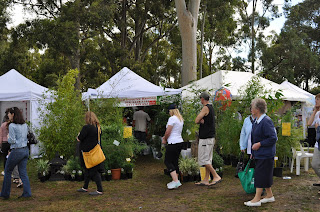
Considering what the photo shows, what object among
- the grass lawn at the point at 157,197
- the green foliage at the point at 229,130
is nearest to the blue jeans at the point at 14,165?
the grass lawn at the point at 157,197

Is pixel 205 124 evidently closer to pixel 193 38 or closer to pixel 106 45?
pixel 193 38

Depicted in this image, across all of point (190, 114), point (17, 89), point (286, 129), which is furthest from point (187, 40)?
point (286, 129)

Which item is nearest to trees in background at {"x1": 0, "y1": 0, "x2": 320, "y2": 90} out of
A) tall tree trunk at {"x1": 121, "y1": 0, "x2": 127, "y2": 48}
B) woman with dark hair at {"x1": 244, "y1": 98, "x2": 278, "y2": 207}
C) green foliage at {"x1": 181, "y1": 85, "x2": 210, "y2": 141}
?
tall tree trunk at {"x1": 121, "y1": 0, "x2": 127, "y2": 48}

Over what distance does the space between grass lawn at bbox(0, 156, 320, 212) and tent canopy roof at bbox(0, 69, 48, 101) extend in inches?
137

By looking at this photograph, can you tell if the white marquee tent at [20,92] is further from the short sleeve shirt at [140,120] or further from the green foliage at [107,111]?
the short sleeve shirt at [140,120]

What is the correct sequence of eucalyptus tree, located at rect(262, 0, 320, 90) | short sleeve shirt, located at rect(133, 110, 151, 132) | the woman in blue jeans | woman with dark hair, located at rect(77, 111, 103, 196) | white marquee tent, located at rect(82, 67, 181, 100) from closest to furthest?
the woman in blue jeans < woman with dark hair, located at rect(77, 111, 103, 196) < white marquee tent, located at rect(82, 67, 181, 100) < short sleeve shirt, located at rect(133, 110, 151, 132) < eucalyptus tree, located at rect(262, 0, 320, 90)

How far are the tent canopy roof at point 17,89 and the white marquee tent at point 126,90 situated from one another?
168cm

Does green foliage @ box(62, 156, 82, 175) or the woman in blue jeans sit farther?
green foliage @ box(62, 156, 82, 175)

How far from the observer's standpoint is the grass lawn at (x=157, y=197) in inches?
203

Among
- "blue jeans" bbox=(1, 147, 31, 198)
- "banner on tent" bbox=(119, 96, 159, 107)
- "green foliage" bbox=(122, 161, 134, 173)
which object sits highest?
"banner on tent" bbox=(119, 96, 159, 107)

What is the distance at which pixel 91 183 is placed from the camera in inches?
273

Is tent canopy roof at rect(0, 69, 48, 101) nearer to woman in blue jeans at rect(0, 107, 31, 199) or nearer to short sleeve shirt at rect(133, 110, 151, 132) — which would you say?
short sleeve shirt at rect(133, 110, 151, 132)

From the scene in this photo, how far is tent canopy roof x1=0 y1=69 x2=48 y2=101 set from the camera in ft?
33.3

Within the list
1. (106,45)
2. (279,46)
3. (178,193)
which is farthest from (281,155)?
(279,46)
